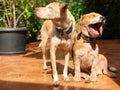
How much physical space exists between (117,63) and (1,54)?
217 cm

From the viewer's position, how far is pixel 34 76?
4.15m

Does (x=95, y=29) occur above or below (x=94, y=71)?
above

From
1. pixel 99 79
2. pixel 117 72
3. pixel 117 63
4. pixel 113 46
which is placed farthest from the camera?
pixel 113 46

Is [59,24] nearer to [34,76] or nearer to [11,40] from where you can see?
[34,76]

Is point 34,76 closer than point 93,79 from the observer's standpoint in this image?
No

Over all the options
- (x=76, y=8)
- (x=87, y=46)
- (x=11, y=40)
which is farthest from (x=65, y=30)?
(x=76, y=8)

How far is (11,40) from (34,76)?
6.28 feet

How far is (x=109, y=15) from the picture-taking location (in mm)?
8203

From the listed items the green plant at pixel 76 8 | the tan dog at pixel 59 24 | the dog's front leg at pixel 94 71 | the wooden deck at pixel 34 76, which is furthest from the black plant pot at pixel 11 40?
the green plant at pixel 76 8

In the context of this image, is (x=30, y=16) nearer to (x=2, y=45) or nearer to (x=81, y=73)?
(x=2, y=45)

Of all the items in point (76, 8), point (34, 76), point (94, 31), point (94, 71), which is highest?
point (94, 31)

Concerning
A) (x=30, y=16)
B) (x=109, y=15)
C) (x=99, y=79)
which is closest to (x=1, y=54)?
(x=30, y=16)

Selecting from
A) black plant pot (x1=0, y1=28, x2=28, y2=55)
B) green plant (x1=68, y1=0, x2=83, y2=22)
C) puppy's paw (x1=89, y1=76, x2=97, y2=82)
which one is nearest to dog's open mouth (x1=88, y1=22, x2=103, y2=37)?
puppy's paw (x1=89, y1=76, x2=97, y2=82)

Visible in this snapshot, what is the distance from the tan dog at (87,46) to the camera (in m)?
3.66
